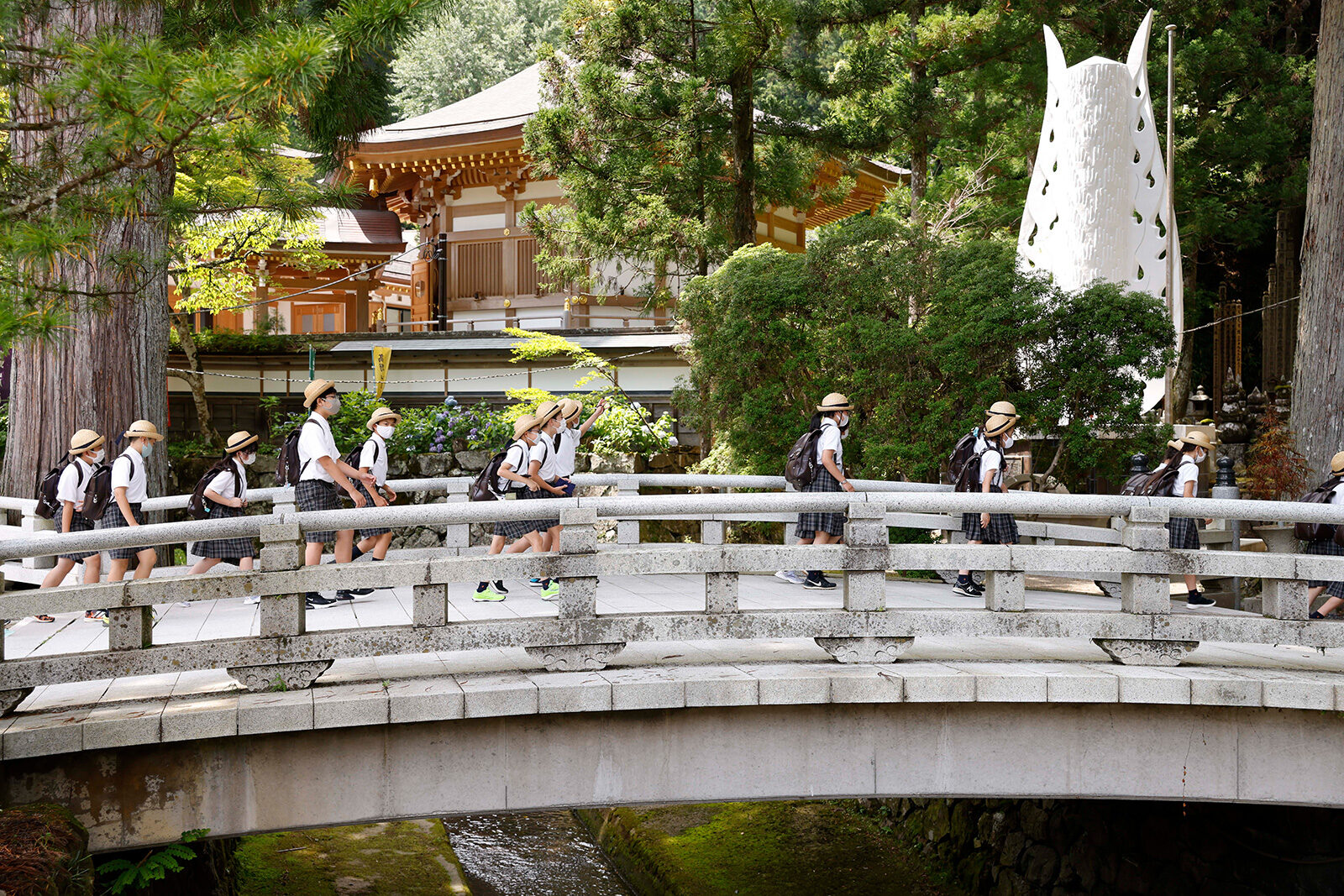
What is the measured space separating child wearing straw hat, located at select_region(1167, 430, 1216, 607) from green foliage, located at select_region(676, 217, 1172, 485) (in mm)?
2253

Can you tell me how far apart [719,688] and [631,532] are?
4.07 metres

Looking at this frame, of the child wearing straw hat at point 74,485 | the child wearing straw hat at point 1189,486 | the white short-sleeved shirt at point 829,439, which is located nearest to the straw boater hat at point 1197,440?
the child wearing straw hat at point 1189,486

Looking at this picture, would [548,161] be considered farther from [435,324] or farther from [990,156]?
[990,156]

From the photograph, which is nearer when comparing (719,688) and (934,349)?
(719,688)

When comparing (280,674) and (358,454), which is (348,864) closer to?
(358,454)

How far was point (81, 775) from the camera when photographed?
512cm

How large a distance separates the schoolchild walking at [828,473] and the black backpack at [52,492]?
5.58 m

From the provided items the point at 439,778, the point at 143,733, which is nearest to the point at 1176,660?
the point at 439,778

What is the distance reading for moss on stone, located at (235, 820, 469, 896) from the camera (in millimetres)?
8531

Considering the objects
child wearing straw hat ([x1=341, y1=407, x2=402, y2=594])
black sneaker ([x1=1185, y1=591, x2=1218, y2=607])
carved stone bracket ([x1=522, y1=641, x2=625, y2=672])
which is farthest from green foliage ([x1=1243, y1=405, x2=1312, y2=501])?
child wearing straw hat ([x1=341, y1=407, x2=402, y2=594])

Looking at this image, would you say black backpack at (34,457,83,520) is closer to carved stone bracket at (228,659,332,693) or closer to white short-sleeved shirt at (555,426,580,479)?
carved stone bracket at (228,659,332,693)

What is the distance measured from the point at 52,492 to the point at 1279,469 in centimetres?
1135

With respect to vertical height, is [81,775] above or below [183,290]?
below

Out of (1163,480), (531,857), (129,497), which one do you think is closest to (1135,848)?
(1163,480)
